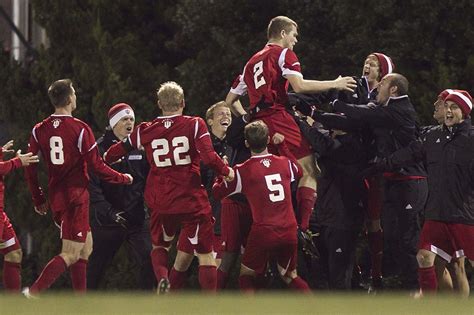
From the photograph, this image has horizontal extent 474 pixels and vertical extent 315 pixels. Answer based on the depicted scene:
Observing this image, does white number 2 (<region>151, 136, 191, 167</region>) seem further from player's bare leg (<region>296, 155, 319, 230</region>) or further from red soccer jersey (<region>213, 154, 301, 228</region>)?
player's bare leg (<region>296, 155, 319, 230</region>)

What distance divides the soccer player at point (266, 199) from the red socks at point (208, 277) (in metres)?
0.31

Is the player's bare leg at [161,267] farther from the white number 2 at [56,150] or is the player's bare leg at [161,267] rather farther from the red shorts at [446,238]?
the red shorts at [446,238]

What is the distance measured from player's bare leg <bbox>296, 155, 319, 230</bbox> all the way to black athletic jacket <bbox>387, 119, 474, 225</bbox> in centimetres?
98

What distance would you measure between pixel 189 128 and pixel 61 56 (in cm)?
1157

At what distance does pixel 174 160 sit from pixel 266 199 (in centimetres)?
89

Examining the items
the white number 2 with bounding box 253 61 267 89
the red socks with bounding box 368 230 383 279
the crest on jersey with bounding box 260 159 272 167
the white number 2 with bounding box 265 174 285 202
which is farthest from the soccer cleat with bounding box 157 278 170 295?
the red socks with bounding box 368 230 383 279

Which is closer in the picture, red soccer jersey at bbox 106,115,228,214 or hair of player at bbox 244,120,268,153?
hair of player at bbox 244,120,268,153

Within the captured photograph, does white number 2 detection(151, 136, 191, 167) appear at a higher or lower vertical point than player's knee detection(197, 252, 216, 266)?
higher

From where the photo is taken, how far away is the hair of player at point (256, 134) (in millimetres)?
14156

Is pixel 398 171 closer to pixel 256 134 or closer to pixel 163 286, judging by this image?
pixel 256 134

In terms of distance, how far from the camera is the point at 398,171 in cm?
1488

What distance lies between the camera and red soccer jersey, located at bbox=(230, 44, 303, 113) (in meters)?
14.7

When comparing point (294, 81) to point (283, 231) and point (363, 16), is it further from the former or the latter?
point (363, 16)

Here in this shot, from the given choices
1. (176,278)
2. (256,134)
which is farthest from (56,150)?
(256,134)
